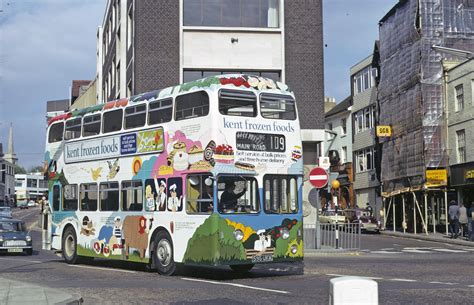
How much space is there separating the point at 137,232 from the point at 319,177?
339 inches

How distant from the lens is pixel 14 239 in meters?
25.0

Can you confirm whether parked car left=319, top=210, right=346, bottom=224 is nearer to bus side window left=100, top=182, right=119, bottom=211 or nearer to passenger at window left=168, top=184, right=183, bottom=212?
bus side window left=100, top=182, right=119, bottom=211

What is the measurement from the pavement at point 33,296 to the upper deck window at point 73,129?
7.89 m

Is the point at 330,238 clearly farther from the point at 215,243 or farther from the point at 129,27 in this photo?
the point at 129,27

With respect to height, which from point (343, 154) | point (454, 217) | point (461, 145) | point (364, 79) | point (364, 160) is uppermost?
point (364, 79)

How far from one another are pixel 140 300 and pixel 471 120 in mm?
28914

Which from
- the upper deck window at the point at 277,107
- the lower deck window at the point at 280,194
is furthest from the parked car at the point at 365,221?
the upper deck window at the point at 277,107

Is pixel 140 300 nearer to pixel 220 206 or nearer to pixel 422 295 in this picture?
pixel 220 206

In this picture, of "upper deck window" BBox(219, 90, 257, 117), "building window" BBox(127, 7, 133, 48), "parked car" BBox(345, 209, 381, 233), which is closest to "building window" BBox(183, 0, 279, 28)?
"building window" BBox(127, 7, 133, 48)

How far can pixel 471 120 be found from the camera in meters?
36.0

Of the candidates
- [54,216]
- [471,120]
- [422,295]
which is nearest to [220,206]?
[422,295]

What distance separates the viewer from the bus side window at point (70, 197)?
19.8 meters

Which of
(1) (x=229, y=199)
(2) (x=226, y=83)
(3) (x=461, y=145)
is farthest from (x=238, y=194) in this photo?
(3) (x=461, y=145)

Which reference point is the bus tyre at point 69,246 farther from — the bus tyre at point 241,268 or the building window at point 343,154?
the building window at point 343,154
